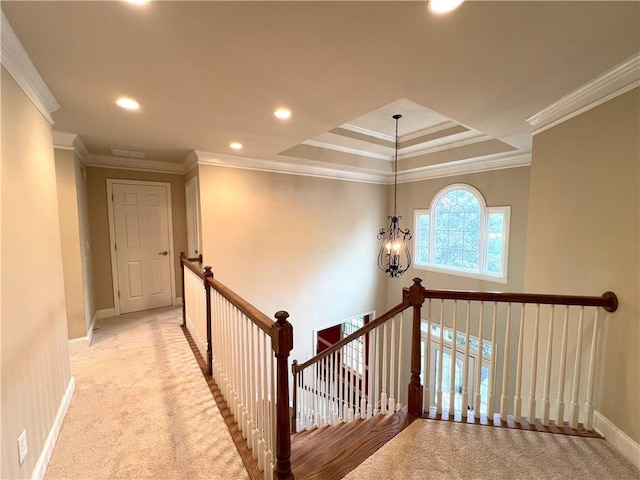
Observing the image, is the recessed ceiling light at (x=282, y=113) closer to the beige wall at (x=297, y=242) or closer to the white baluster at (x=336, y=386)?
the beige wall at (x=297, y=242)

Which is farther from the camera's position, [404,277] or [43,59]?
[404,277]

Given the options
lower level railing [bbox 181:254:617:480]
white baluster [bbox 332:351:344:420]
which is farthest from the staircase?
white baluster [bbox 332:351:344:420]

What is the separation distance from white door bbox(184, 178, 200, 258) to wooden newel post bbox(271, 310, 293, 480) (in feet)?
10.6

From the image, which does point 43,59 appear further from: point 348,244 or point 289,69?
point 348,244

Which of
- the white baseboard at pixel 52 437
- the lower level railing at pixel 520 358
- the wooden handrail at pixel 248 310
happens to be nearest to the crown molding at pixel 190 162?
the wooden handrail at pixel 248 310

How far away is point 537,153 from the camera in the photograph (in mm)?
2490

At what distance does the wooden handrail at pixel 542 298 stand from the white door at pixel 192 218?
348cm

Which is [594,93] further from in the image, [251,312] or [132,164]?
[132,164]

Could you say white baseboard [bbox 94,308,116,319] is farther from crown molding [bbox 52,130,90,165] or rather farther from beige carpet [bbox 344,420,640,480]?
beige carpet [bbox 344,420,640,480]

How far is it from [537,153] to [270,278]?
12.6ft

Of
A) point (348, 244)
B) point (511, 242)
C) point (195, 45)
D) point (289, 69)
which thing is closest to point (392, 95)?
point (289, 69)

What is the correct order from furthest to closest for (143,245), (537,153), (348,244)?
(348,244)
(143,245)
(537,153)

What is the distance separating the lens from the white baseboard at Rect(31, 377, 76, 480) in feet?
5.16

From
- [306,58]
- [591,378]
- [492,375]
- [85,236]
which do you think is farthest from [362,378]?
[85,236]
